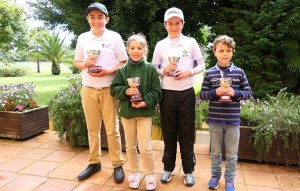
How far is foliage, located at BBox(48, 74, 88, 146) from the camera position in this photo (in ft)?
13.1

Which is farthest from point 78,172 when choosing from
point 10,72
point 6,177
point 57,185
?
point 10,72

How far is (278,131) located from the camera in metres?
3.40

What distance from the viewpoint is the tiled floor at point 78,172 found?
2967mm

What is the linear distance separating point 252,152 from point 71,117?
257 cm

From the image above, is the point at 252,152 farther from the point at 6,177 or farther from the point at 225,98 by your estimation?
the point at 6,177

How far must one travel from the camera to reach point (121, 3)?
6.20m

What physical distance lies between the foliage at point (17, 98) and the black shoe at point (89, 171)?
78.5 inches

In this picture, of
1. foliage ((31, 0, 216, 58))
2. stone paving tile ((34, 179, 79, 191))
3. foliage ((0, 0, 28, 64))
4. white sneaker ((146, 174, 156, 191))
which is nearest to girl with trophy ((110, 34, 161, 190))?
white sneaker ((146, 174, 156, 191))

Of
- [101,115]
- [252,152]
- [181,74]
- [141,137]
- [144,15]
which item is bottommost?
[252,152]

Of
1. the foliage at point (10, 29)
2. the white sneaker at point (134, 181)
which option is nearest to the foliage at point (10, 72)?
the foliage at point (10, 29)

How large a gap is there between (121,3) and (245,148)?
4.24m

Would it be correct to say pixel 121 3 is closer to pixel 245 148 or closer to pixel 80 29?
pixel 80 29

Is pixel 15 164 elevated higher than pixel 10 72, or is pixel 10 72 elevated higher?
pixel 10 72

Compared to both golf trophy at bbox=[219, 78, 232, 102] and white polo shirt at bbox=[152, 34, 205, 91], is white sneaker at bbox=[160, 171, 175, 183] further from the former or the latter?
golf trophy at bbox=[219, 78, 232, 102]
